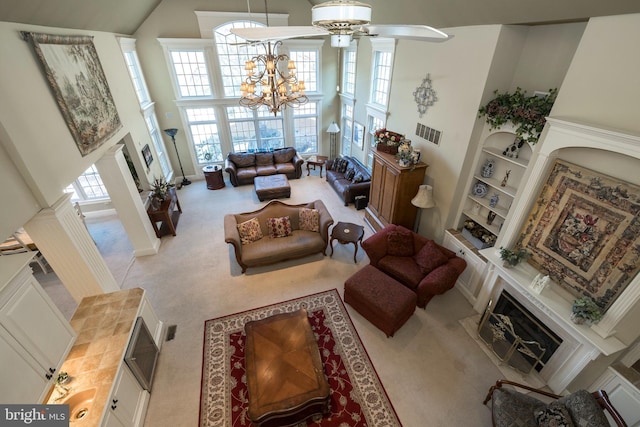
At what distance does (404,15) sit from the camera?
469 cm

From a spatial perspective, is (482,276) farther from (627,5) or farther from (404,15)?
(404,15)

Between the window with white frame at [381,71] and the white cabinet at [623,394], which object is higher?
the window with white frame at [381,71]

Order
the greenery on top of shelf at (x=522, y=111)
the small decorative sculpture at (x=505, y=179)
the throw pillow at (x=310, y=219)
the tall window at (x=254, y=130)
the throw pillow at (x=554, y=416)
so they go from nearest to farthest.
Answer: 1. the throw pillow at (x=554, y=416)
2. the greenery on top of shelf at (x=522, y=111)
3. the small decorative sculpture at (x=505, y=179)
4. the throw pillow at (x=310, y=219)
5. the tall window at (x=254, y=130)

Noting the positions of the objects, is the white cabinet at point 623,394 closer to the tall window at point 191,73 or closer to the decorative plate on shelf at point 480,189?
the decorative plate on shelf at point 480,189

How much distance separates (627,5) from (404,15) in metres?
3.06

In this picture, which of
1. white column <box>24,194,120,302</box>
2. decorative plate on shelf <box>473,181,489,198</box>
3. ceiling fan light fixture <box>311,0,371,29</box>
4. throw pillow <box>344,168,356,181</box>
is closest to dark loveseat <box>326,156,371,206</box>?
throw pillow <box>344,168,356,181</box>

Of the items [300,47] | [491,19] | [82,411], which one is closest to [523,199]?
[491,19]

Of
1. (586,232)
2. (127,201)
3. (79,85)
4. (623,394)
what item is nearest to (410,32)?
(586,232)

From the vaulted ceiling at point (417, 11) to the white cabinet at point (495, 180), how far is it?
1379mm

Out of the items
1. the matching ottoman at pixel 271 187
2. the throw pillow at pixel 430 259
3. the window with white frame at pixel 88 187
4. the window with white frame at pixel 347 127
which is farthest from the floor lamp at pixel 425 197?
the window with white frame at pixel 88 187

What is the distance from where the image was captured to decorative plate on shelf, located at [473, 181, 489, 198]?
4674 millimetres

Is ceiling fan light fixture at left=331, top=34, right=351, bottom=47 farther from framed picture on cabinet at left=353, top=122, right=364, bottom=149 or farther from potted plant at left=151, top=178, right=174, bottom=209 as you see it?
framed picture on cabinet at left=353, top=122, right=364, bottom=149

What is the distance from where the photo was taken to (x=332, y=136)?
1012 centimetres

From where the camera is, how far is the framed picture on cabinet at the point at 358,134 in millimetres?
8397
